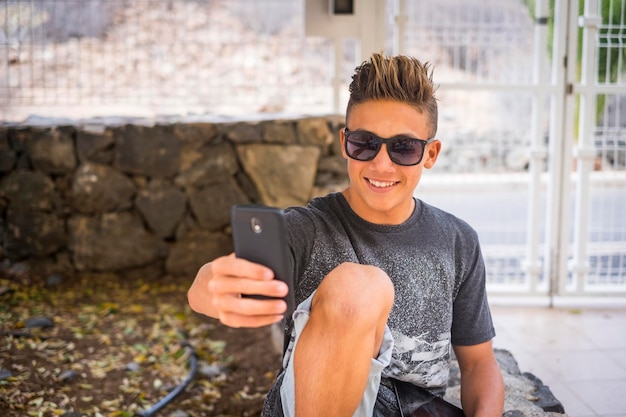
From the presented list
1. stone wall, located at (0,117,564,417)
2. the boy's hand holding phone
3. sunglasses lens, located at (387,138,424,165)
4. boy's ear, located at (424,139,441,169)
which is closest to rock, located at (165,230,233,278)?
stone wall, located at (0,117,564,417)

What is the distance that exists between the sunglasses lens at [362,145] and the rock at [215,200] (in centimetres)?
295

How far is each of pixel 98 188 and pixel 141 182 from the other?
28 centimetres

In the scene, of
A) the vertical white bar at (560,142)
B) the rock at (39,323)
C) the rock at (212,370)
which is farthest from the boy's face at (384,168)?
the vertical white bar at (560,142)

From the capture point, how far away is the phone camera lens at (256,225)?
1.19 meters

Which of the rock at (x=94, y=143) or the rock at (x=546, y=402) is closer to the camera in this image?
the rock at (x=546, y=402)

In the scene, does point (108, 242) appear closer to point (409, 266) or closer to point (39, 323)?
point (39, 323)

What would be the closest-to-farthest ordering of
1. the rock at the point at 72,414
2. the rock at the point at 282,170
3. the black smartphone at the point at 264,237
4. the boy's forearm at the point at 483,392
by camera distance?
the black smartphone at the point at 264,237, the boy's forearm at the point at 483,392, the rock at the point at 72,414, the rock at the point at 282,170

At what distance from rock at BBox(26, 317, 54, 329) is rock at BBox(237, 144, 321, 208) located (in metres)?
1.55

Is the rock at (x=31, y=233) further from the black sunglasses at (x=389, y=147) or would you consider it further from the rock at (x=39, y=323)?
the black sunglasses at (x=389, y=147)

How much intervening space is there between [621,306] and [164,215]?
305cm

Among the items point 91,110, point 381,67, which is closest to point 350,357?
point 381,67

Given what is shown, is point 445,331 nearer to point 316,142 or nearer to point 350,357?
point 350,357

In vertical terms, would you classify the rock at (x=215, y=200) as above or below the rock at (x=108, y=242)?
above

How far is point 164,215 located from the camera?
4.58 metres
